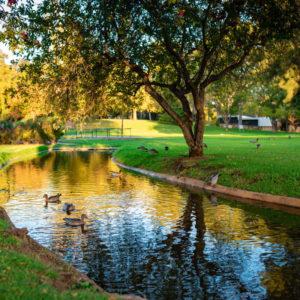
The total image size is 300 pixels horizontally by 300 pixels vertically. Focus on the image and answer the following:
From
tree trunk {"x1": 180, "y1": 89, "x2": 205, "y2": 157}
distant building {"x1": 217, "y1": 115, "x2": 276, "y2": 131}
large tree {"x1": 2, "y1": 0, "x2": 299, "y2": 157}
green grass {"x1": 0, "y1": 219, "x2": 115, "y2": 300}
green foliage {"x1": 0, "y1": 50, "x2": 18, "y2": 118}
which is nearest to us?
green grass {"x1": 0, "y1": 219, "x2": 115, "y2": 300}

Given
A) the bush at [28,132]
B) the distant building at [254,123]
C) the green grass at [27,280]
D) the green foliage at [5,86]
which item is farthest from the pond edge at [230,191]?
the distant building at [254,123]

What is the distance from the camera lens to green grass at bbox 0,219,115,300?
4305 millimetres

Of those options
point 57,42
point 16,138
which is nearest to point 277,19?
point 57,42

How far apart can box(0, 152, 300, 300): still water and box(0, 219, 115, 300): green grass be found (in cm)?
131

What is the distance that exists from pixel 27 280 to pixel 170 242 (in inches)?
165

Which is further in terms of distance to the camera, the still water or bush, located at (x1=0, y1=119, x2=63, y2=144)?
bush, located at (x1=0, y1=119, x2=63, y2=144)

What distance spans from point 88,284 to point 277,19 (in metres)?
12.8

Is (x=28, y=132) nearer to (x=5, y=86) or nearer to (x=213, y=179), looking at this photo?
(x=5, y=86)

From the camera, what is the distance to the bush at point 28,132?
43.1m

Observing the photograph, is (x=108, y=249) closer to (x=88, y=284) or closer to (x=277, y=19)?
(x=88, y=284)

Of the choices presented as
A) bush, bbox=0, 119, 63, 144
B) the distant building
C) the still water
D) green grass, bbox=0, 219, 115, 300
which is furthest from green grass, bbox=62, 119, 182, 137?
green grass, bbox=0, 219, 115, 300

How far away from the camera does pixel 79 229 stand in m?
A: 9.53

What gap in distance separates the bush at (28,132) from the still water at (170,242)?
2968 cm

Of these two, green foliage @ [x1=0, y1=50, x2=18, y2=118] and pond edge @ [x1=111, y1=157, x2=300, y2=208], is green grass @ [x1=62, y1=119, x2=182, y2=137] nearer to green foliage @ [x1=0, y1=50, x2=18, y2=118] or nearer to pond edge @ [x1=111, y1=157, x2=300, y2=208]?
green foliage @ [x1=0, y1=50, x2=18, y2=118]
